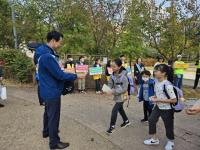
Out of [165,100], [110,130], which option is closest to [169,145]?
[165,100]

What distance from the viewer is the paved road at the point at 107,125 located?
656 centimetres

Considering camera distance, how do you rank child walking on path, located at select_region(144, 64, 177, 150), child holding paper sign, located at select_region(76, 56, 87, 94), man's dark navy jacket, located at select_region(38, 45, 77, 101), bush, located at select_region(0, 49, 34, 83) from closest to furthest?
1. man's dark navy jacket, located at select_region(38, 45, 77, 101)
2. child walking on path, located at select_region(144, 64, 177, 150)
3. child holding paper sign, located at select_region(76, 56, 87, 94)
4. bush, located at select_region(0, 49, 34, 83)

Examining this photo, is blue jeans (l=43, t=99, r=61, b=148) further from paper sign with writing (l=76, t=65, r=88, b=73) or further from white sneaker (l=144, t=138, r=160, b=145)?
paper sign with writing (l=76, t=65, r=88, b=73)

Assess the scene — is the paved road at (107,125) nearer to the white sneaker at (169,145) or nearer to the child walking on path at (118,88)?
the white sneaker at (169,145)

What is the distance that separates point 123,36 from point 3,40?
8.73 m

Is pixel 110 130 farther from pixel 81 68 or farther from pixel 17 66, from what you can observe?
pixel 17 66

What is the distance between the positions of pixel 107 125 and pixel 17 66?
9.39m

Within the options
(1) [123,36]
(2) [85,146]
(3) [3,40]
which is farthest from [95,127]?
(3) [3,40]

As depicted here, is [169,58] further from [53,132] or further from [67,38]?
[53,132]

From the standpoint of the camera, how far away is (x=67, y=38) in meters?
19.2

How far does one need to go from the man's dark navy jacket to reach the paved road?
123cm

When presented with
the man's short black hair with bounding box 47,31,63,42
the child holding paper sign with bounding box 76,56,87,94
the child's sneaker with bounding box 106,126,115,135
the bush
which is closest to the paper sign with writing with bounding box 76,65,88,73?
the child holding paper sign with bounding box 76,56,87,94

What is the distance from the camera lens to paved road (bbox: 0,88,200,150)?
258 inches

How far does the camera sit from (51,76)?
18.4ft
